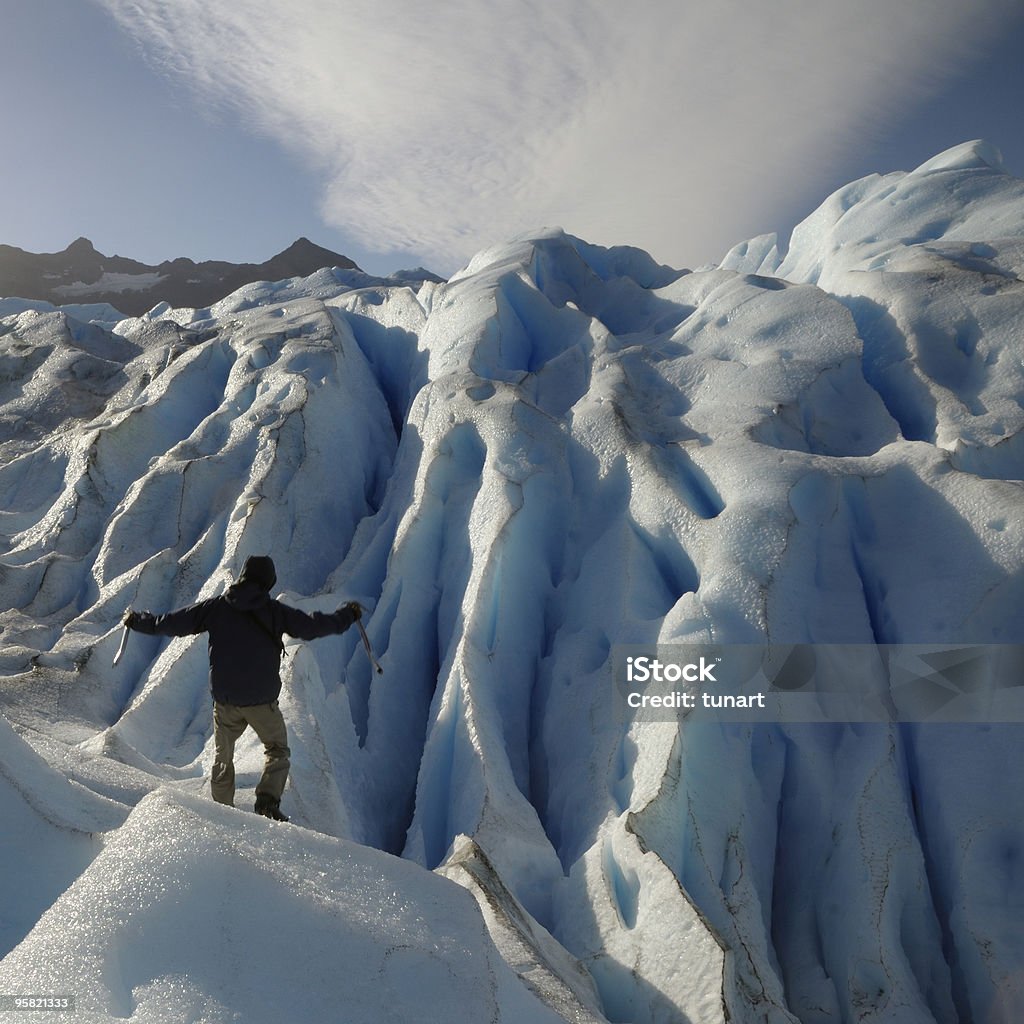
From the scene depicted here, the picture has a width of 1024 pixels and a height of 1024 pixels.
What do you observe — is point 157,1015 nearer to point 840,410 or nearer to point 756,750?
point 756,750

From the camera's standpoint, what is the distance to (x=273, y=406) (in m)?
11.1

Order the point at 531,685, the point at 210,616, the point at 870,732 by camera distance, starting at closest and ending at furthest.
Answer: the point at 210,616 → the point at 870,732 → the point at 531,685

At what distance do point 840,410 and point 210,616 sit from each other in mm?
6919

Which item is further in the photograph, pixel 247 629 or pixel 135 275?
pixel 135 275

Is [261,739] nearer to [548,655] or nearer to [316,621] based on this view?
[316,621]

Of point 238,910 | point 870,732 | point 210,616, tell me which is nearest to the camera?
point 238,910

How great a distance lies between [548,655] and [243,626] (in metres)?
3.75

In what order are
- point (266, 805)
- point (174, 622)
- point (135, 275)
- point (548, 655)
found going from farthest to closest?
point (135, 275)
point (548, 655)
point (266, 805)
point (174, 622)

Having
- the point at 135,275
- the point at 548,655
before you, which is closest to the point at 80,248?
the point at 135,275

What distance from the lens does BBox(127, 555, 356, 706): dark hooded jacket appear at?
421cm

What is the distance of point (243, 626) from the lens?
166 inches

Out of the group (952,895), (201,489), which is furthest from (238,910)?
(201,489)

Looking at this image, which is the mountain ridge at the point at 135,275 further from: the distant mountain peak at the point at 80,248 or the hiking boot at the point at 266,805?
the hiking boot at the point at 266,805

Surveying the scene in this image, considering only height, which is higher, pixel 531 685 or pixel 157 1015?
pixel 531 685
